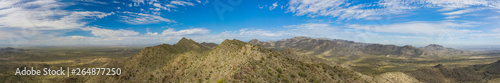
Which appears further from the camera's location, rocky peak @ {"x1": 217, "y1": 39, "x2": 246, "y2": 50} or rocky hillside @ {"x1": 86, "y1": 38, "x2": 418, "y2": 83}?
rocky peak @ {"x1": 217, "y1": 39, "x2": 246, "y2": 50}

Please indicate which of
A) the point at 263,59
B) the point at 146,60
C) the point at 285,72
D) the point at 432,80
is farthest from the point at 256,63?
the point at 432,80

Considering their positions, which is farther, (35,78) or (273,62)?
(35,78)

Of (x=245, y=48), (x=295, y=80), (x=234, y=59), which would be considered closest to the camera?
(x=295, y=80)

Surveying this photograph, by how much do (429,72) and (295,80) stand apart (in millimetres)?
96245

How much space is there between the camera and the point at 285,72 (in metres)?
32.3

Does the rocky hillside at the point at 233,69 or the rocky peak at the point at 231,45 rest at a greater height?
the rocky peak at the point at 231,45

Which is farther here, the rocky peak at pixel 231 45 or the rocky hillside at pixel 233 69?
the rocky peak at pixel 231 45

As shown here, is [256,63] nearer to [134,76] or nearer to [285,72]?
[285,72]

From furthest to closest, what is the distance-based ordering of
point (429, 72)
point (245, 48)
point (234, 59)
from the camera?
point (429, 72) → point (245, 48) → point (234, 59)

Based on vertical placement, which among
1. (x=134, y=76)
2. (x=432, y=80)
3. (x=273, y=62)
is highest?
(x=273, y=62)

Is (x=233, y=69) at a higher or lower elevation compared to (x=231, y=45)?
lower

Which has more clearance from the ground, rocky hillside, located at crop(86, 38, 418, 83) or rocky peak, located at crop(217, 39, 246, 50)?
rocky peak, located at crop(217, 39, 246, 50)

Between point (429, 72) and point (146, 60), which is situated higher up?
point (146, 60)

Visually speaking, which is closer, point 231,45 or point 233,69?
point 233,69
